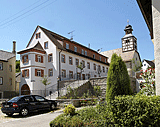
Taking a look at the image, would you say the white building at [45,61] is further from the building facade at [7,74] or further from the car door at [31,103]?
the car door at [31,103]

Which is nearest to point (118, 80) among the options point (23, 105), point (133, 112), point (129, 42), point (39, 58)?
point (133, 112)

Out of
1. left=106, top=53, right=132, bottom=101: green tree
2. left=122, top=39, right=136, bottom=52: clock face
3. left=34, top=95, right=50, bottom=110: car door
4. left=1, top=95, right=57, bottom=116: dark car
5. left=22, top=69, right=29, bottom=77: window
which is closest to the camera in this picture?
left=106, top=53, right=132, bottom=101: green tree

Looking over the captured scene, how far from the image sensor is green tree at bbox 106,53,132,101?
32.2 feet

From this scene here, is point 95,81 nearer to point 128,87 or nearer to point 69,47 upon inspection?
point 69,47

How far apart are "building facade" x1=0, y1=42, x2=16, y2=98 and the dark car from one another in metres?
19.7

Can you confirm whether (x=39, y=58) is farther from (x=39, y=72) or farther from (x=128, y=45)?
(x=128, y=45)

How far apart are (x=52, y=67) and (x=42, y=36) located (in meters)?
6.51

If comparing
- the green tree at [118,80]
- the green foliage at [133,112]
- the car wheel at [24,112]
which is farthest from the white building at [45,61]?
the green foliage at [133,112]

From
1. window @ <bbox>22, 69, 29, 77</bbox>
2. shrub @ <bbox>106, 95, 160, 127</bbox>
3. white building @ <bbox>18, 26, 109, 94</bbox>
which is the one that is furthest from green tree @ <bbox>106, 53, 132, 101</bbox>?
window @ <bbox>22, 69, 29, 77</bbox>

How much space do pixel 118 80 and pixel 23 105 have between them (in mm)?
7153

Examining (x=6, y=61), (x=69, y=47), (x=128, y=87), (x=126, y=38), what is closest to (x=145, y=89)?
(x=128, y=87)

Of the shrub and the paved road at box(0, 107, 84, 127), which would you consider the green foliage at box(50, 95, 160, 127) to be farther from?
the paved road at box(0, 107, 84, 127)

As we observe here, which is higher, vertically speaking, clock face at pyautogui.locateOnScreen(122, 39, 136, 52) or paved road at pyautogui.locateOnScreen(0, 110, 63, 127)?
clock face at pyautogui.locateOnScreen(122, 39, 136, 52)

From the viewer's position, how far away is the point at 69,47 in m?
33.0
